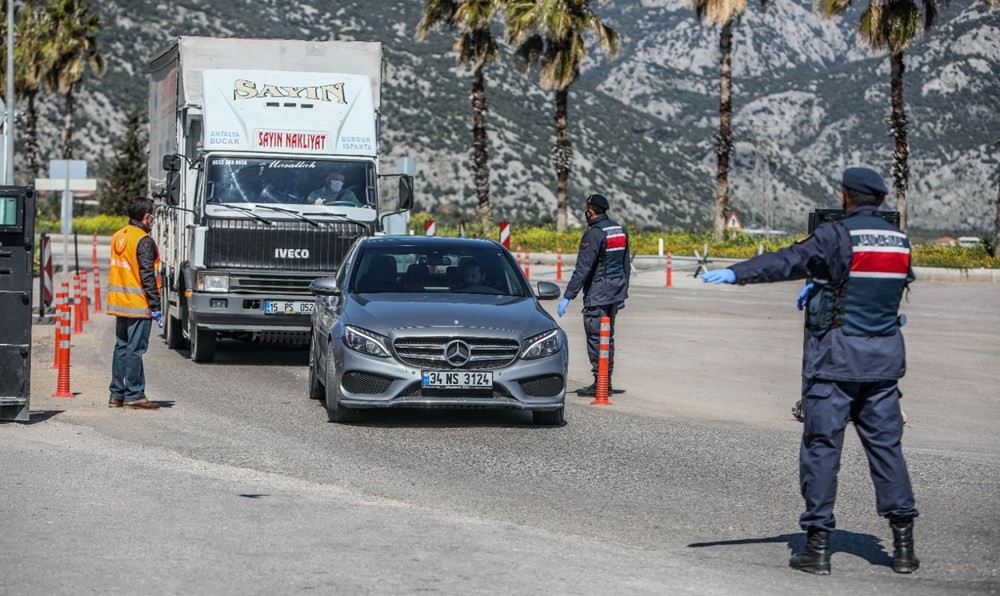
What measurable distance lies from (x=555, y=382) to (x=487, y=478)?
9.09ft

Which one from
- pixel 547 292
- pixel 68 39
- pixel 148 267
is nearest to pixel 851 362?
pixel 547 292

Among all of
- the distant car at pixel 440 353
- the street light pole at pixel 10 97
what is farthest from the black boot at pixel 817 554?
the street light pole at pixel 10 97

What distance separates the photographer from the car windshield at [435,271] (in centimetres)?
1418

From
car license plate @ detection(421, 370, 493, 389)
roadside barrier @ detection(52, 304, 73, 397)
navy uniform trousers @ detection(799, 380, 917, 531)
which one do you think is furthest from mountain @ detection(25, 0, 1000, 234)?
navy uniform trousers @ detection(799, 380, 917, 531)

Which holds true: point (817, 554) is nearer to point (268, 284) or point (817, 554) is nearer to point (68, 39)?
point (268, 284)

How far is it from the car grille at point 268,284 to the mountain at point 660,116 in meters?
85.8

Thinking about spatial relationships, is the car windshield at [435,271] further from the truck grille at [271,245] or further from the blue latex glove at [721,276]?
the blue latex glove at [721,276]

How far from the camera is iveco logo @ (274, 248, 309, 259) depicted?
18.5 metres

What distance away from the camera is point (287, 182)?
1902 cm

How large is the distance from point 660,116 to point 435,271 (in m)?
177

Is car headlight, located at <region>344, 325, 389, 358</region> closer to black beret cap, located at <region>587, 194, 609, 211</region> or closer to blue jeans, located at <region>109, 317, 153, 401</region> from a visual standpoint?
blue jeans, located at <region>109, 317, 153, 401</region>

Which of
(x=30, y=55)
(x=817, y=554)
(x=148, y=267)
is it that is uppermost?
(x=30, y=55)

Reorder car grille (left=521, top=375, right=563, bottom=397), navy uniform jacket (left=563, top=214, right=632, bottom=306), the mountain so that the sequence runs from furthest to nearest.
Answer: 1. the mountain
2. navy uniform jacket (left=563, top=214, right=632, bottom=306)
3. car grille (left=521, top=375, right=563, bottom=397)

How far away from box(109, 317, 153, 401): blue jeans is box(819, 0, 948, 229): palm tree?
106 ft
